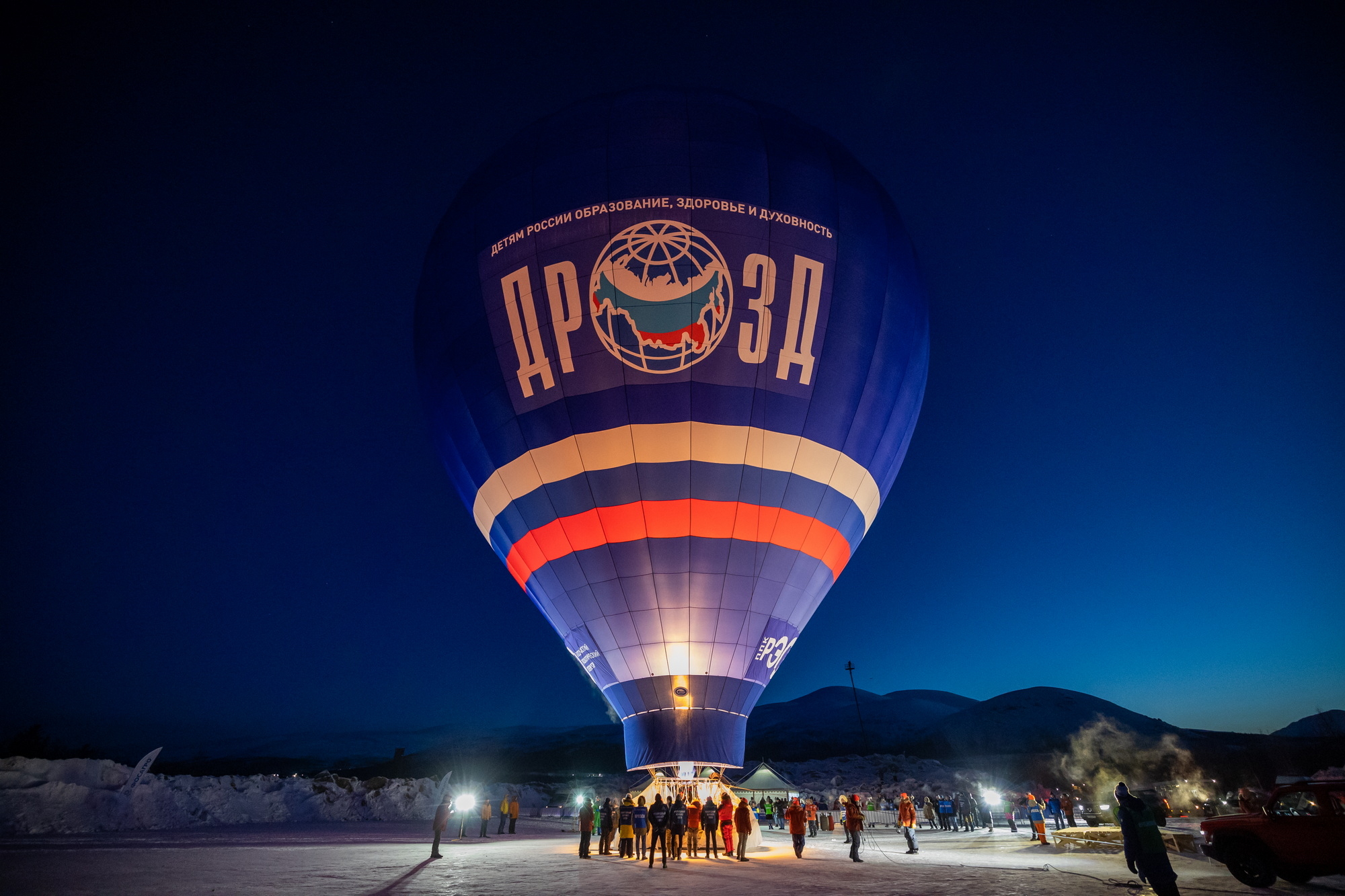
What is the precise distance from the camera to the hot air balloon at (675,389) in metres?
13.4

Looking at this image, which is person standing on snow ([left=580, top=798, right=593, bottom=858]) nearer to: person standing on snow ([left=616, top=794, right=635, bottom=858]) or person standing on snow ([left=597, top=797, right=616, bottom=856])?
person standing on snow ([left=597, top=797, right=616, bottom=856])

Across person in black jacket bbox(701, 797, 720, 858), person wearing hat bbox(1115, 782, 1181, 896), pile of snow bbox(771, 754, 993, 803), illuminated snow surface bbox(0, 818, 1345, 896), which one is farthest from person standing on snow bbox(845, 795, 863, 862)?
pile of snow bbox(771, 754, 993, 803)

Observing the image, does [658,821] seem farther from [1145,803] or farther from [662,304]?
[662,304]

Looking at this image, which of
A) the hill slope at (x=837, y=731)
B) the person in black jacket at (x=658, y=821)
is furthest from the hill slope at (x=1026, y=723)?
the person in black jacket at (x=658, y=821)

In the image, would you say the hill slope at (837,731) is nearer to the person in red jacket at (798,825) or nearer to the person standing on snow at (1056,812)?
the person standing on snow at (1056,812)

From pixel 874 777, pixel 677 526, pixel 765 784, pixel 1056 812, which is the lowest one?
pixel 1056 812

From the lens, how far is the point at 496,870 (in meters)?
9.16

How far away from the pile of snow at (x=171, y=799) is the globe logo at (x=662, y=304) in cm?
1557

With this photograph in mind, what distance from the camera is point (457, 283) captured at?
15.4 meters

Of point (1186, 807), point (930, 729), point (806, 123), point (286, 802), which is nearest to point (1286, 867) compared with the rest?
point (806, 123)

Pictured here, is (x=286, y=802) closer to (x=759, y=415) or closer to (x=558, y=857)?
(x=558, y=857)

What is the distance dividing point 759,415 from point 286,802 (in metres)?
21.8

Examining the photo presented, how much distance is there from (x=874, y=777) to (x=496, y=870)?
2116 inches

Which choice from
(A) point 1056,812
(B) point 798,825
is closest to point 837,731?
(A) point 1056,812
